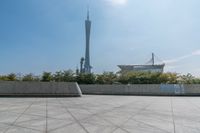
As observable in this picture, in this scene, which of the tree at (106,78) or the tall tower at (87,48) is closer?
the tree at (106,78)

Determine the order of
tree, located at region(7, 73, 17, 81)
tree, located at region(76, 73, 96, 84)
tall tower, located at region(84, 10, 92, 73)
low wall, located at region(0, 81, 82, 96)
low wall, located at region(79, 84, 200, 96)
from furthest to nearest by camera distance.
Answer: tall tower, located at region(84, 10, 92, 73)
tree, located at region(76, 73, 96, 84)
tree, located at region(7, 73, 17, 81)
low wall, located at region(79, 84, 200, 96)
low wall, located at region(0, 81, 82, 96)

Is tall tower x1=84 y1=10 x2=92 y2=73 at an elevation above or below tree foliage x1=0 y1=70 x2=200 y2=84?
above

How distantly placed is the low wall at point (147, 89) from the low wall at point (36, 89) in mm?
9573

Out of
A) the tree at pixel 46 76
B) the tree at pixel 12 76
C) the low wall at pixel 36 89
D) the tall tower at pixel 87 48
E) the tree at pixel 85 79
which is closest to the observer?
the low wall at pixel 36 89

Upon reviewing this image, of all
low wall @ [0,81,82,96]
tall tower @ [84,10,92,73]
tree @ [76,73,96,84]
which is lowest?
low wall @ [0,81,82,96]

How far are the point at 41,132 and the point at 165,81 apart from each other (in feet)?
128

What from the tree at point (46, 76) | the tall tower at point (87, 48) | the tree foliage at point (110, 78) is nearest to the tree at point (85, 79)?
the tree foliage at point (110, 78)

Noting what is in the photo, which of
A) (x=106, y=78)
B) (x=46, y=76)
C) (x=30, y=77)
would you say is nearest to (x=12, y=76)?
(x=30, y=77)

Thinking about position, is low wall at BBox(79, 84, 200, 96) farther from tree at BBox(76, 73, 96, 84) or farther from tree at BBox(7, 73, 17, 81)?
tree at BBox(7, 73, 17, 81)

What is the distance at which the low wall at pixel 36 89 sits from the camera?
2272cm

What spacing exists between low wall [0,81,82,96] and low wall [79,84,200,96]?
9.57 metres

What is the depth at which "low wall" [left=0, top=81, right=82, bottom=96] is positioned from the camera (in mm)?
22719

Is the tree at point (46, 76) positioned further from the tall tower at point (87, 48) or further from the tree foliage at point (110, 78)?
the tall tower at point (87, 48)

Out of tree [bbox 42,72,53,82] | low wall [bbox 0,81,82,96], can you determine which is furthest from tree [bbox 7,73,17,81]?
low wall [bbox 0,81,82,96]
